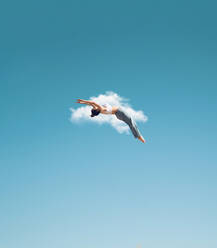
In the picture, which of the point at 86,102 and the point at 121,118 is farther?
the point at 121,118

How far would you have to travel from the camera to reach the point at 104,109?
19.1m

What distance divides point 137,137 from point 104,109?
293cm

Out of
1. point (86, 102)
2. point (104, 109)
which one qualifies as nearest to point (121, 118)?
point (104, 109)

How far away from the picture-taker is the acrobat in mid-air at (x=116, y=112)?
18672mm

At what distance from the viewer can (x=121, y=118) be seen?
20188 mm

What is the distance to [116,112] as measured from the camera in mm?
19984

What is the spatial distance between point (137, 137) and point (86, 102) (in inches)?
165

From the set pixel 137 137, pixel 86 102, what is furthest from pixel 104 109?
pixel 137 137

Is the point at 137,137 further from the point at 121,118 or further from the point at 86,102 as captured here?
the point at 86,102

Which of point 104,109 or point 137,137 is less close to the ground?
point 104,109

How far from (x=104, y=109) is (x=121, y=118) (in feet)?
5.65

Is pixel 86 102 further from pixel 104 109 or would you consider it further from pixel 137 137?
pixel 137 137

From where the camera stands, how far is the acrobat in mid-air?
1867cm

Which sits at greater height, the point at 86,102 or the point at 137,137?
the point at 86,102
